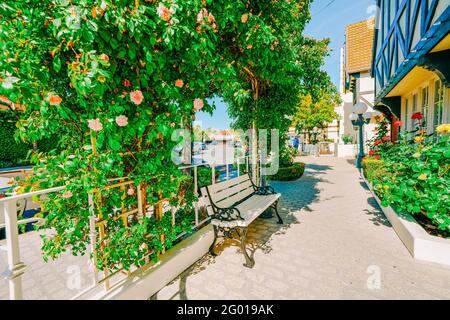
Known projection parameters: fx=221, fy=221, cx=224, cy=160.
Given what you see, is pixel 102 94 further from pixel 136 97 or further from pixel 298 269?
pixel 298 269

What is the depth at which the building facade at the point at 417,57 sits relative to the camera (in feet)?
11.9

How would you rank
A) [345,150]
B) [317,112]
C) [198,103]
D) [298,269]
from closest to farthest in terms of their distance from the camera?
1. [198,103]
2. [298,269]
3. [345,150]
4. [317,112]

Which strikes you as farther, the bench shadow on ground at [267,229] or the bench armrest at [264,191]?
the bench armrest at [264,191]

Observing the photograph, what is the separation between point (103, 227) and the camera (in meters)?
2.34


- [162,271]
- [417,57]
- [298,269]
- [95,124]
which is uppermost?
[417,57]

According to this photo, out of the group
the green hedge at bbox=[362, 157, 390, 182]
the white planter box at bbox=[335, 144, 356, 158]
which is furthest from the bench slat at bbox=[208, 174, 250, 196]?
the white planter box at bbox=[335, 144, 356, 158]

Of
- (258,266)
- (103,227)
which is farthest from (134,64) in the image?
(258,266)

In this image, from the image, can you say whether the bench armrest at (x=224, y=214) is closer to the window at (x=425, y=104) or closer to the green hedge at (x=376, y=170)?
the green hedge at (x=376, y=170)

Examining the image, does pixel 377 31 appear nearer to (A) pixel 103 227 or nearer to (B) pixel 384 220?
(B) pixel 384 220

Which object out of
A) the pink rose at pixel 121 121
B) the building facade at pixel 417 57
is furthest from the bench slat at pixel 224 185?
the building facade at pixel 417 57

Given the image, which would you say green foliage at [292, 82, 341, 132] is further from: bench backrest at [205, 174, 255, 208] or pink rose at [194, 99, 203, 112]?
pink rose at [194, 99, 203, 112]

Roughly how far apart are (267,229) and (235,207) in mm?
1136

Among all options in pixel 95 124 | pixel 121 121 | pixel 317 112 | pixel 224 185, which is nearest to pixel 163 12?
pixel 121 121

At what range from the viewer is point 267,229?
4547 millimetres
